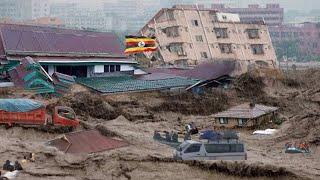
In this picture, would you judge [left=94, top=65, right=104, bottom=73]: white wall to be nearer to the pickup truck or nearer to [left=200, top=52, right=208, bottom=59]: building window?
the pickup truck

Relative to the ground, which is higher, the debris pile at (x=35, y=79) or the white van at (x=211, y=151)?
the debris pile at (x=35, y=79)

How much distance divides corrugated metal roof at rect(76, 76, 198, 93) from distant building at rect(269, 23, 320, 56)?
6981cm

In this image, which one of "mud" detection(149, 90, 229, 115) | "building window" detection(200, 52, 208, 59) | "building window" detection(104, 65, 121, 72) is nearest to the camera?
"mud" detection(149, 90, 229, 115)

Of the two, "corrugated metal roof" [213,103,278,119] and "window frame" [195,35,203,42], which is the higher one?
"window frame" [195,35,203,42]

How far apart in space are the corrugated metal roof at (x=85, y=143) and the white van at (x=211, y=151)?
295 centimetres

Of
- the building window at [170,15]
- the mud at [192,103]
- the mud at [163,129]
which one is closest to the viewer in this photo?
the mud at [163,129]

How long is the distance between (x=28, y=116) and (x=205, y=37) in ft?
107

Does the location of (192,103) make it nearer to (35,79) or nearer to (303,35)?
(35,79)

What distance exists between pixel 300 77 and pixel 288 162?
24.5 metres

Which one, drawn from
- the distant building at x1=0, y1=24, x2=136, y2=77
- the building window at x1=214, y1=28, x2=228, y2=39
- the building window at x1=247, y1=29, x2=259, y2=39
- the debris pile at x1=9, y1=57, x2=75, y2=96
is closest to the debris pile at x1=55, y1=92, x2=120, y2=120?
the debris pile at x1=9, y1=57, x2=75, y2=96

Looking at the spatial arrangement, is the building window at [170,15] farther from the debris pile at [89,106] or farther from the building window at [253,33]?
the debris pile at [89,106]

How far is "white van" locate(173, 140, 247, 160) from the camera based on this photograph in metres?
21.6

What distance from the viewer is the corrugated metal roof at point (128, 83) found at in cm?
3384

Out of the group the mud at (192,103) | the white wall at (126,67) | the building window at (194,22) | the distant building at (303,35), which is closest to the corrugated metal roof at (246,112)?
the mud at (192,103)
